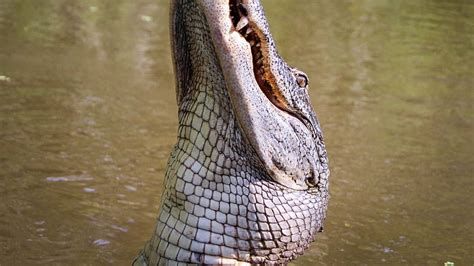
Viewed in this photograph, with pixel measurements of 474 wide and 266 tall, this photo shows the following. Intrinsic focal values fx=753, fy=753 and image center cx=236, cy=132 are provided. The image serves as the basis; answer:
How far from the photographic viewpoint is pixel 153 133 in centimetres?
700

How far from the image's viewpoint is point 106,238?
4.95 m

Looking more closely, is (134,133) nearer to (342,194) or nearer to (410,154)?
(342,194)

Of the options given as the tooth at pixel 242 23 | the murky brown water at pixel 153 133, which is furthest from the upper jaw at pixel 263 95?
the murky brown water at pixel 153 133

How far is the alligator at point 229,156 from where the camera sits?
2262 mm

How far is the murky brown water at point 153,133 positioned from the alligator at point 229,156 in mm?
2461

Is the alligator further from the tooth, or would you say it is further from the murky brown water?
the murky brown water

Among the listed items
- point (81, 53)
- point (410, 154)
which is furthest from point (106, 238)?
point (81, 53)

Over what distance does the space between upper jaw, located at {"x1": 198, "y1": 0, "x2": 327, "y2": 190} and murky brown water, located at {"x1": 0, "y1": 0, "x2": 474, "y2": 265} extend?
2.43 metres

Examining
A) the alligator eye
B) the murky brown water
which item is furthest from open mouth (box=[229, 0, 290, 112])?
the murky brown water

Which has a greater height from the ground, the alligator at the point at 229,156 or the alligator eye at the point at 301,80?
the alligator eye at the point at 301,80

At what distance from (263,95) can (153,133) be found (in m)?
4.71

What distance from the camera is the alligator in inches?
89.0

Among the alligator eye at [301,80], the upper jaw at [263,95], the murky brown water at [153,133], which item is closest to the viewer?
the upper jaw at [263,95]

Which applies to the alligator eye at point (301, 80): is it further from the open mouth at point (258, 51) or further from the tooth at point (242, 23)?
the tooth at point (242, 23)
